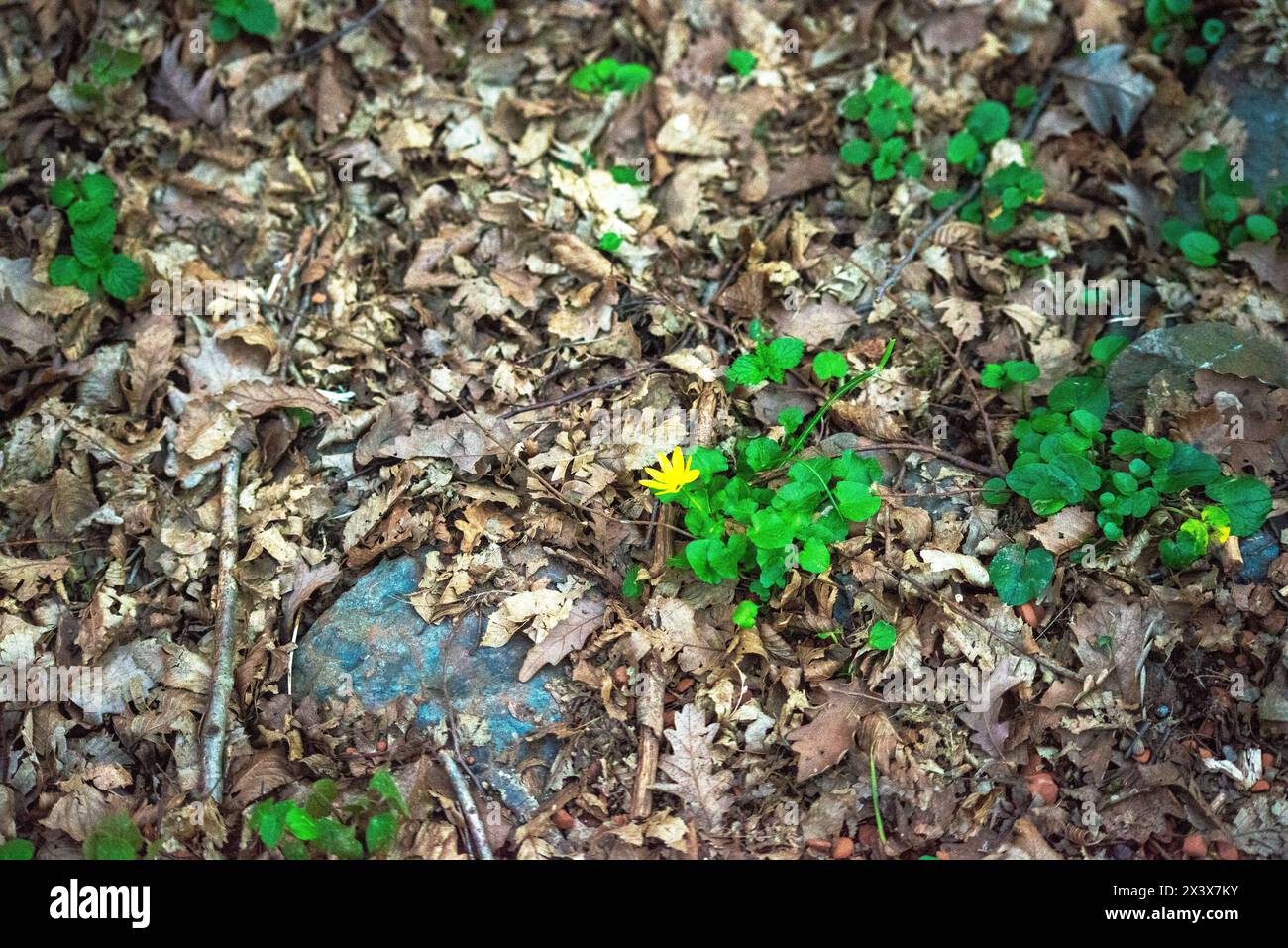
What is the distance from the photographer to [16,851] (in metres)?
2.61

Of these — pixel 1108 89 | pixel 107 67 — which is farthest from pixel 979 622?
pixel 107 67

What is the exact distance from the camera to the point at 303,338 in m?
3.59

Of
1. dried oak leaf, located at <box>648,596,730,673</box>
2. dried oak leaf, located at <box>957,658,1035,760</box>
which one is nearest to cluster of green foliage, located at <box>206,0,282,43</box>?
dried oak leaf, located at <box>648,596,730,673</box>

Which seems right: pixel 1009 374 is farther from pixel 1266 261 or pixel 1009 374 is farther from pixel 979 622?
pixel 1266 261

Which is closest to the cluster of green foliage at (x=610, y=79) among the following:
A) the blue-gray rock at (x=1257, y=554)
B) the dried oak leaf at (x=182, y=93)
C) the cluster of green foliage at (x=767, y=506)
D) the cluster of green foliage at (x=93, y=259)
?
the dried oak leaf at (x=182, y=93)

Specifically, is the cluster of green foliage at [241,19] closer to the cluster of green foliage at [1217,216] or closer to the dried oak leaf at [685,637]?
the dried oak leaf at [685,637]

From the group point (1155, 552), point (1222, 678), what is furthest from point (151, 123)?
point (1222, 678)

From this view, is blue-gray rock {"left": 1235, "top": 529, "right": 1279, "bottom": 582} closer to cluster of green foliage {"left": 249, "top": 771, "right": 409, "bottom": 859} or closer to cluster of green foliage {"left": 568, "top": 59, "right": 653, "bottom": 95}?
cluster of green foliage {"left": 249, "top": 771, "right": 409, "bottom": 859}

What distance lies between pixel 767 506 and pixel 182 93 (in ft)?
10.4

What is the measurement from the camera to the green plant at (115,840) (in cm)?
258

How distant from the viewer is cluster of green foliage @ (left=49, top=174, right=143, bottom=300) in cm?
355

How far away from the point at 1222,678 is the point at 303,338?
3.41m

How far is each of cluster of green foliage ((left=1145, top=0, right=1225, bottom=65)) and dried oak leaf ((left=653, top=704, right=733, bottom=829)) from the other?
350 centimetres

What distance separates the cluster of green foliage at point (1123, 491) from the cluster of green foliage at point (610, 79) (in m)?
2.37
